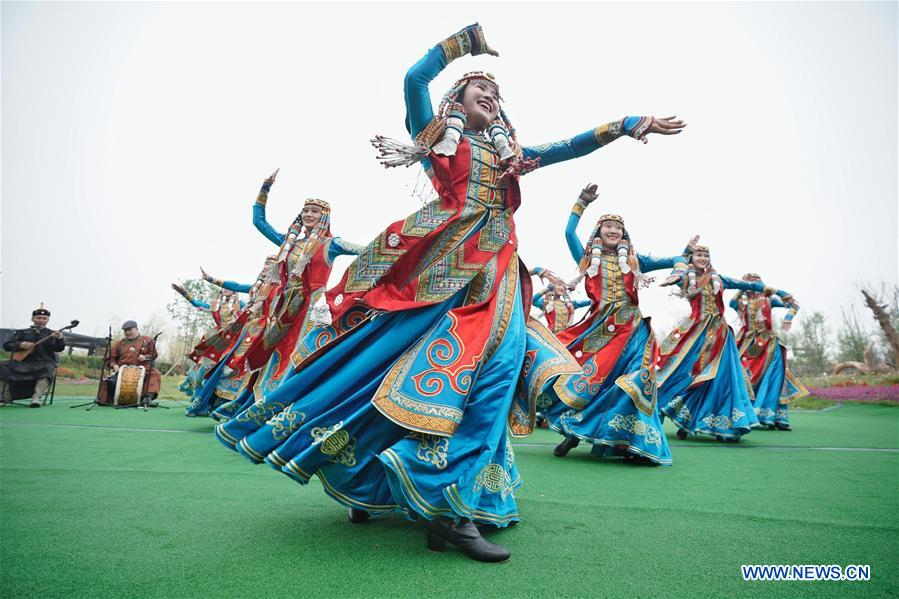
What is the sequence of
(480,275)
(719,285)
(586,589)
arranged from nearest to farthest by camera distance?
(586,589), (480,275), (719,285)

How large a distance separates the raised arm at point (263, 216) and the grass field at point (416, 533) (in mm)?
2624

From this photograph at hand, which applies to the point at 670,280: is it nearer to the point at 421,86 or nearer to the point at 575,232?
the point at 575,232

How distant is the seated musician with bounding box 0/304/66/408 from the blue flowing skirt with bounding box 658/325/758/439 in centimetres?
1051

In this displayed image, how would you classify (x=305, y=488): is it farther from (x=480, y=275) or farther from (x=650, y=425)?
(x=650, y=425)

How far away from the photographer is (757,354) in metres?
8.60

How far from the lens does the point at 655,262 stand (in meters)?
5.52

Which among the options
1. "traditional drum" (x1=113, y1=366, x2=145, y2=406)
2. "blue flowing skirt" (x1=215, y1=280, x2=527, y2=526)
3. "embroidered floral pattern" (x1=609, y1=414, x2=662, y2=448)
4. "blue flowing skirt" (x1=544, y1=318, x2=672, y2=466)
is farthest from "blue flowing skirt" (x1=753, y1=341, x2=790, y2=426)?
"traditional drum" (x1=113, y1=366, x2=145, y2=406)

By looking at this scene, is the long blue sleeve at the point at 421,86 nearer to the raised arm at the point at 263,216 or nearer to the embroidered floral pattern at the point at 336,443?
the embroidered floral pattern at the point at 336,443

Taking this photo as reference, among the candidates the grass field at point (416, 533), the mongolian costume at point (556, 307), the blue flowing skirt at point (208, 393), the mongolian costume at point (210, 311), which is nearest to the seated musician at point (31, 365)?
the mongolian costume at point (210, 311)

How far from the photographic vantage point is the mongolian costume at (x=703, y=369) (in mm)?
6121

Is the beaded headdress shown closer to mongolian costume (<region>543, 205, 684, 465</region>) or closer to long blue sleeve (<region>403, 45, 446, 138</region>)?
long blue sleeve (<region>403, 45, 446, 138</region>)

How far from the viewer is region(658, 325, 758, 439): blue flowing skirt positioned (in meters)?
6.00

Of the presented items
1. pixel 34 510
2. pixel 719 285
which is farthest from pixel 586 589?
pixel 719 285

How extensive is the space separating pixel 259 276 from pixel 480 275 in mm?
4073
